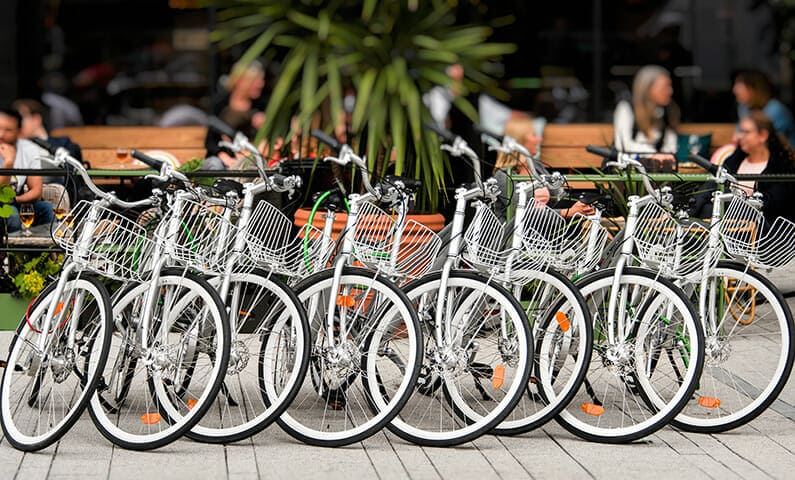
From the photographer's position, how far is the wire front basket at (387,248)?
17.4 ft

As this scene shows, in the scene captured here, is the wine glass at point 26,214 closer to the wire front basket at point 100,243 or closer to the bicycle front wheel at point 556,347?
the wire front basket at point 100,243

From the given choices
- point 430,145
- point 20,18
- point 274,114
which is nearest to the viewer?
point 274,114

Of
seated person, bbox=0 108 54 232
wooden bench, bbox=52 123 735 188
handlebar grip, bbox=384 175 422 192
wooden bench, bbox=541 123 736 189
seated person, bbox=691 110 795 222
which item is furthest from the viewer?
wooden bench, bbox=52 123 735 188

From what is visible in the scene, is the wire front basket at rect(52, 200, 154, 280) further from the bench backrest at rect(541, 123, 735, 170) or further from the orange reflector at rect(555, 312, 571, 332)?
the bench backrest at rect(541, 123, 735, 170)

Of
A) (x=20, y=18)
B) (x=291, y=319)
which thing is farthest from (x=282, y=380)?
(x=20, y=18)

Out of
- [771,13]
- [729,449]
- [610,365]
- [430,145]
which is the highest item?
[771,13]

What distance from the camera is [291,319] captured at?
5312 millimetres

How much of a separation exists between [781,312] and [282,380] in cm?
207

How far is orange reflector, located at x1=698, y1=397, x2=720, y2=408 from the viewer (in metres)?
5.66

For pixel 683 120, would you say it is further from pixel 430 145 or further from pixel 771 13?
pixel 430 145

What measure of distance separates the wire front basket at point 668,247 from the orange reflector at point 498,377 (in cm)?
74

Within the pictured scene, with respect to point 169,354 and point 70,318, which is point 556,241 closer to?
point 169,354

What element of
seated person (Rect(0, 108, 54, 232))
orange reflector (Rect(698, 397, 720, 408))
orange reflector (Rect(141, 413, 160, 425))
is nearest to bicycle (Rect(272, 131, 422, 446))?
orange reflector (Rect(141, 413, 160, 425))

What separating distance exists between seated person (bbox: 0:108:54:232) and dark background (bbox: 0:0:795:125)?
4.35 m
